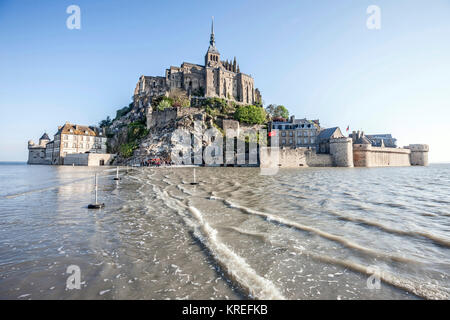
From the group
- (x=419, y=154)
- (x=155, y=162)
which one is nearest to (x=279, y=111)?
(x=419, y=154)

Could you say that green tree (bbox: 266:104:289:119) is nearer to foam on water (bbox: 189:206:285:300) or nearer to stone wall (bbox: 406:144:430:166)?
stone wall (bbox: 406:144:430:166)

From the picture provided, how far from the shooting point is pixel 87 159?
5219 cm

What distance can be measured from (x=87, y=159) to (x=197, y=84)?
1641 inches

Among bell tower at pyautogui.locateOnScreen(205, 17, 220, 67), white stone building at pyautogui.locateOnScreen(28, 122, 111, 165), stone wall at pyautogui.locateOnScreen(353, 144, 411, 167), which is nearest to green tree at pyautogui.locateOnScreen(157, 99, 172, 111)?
white stone building at pyautogui.locateOnScreen(28, 122, 111, 165)

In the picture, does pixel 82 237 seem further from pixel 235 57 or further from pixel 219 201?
pixel 235 57

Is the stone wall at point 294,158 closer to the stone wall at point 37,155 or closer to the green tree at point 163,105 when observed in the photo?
the green tree at point 163,105

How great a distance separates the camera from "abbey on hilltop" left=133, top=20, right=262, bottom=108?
230ft

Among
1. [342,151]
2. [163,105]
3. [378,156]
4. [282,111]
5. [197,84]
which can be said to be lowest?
[378,156]

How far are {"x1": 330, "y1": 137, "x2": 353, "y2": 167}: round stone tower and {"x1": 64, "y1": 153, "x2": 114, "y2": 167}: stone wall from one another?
58.8 meters

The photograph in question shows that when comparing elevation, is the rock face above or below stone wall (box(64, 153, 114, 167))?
above

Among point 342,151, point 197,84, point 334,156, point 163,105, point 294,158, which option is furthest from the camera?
point 197,84

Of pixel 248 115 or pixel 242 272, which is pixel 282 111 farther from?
pixel 242 272

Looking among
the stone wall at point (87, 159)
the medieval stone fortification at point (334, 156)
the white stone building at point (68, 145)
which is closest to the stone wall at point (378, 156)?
the medieval stone fortification at point (334, 156)

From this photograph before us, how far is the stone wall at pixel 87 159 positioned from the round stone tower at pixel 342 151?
193 feet
